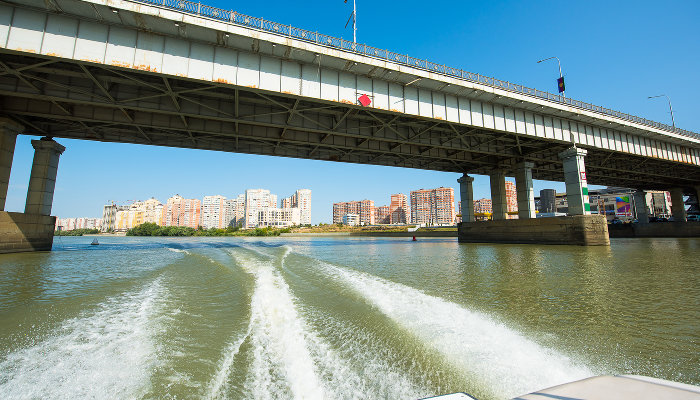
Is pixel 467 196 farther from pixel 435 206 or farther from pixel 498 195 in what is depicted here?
pixel 435 206

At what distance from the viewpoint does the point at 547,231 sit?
3097cm

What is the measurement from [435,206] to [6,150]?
18500 centimetres

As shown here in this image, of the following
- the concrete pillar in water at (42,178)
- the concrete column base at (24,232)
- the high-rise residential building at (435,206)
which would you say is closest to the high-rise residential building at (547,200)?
the high-rise residential building at (435,206)

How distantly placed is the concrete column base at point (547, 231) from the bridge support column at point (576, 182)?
5.52 ft

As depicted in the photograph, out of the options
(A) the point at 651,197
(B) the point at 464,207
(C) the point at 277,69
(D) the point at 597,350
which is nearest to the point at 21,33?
(C) the point at 277,69

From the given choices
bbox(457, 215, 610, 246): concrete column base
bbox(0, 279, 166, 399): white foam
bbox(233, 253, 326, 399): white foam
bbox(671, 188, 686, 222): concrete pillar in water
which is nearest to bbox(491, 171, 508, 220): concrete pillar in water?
bbox(457, 215, 610, 246): concrete column base

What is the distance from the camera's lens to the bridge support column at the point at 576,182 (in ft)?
98.3

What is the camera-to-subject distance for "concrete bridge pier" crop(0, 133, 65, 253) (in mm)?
21188

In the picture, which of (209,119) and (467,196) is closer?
(209,119)

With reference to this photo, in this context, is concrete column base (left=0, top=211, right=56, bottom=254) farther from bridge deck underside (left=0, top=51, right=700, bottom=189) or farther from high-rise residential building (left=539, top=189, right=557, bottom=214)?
high-rise residential building (left=539, top=189, right=557, bottom=214)

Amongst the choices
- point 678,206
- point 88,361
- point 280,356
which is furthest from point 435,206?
Answer: point 88,361

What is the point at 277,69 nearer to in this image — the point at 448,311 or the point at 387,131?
the point at 387,131

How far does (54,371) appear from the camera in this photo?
368 cm

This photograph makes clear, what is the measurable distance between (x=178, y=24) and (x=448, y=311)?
66.1ft
